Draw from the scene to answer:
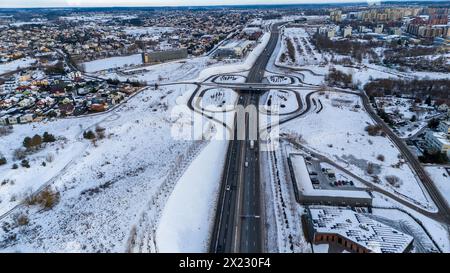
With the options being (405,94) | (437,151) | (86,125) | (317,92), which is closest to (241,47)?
(317,92)

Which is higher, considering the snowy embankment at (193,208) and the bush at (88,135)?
the bush at (88,135)

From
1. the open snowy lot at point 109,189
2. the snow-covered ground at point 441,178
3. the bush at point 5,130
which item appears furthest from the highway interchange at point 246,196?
the bush at point 5,130

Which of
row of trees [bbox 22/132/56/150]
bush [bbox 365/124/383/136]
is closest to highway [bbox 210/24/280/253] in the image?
bush [bbox 365/124/383/136]

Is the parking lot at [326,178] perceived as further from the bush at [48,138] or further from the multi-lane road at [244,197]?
the bush at [48,138]

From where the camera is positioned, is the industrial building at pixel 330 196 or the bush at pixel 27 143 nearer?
the industrial building at pixel 330 196

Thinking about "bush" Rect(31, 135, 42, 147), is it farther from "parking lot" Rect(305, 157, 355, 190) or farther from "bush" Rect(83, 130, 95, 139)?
"parking lot" Rect(305, 157, 355, 190)

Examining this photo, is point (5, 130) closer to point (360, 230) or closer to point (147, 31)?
point (360, 230)

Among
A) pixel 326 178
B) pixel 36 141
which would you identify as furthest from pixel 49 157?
pixel 326 178
